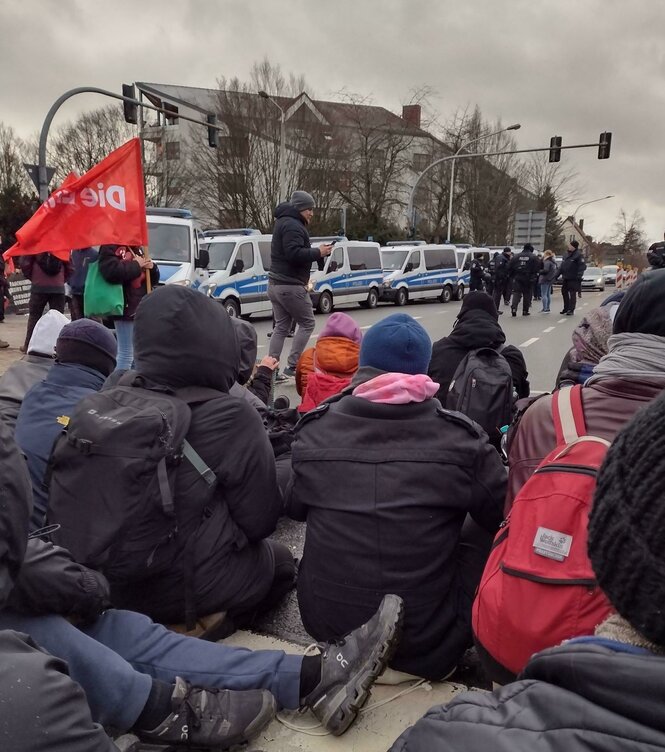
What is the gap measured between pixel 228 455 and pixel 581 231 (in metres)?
101

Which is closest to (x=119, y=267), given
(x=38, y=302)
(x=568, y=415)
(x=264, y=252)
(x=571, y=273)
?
(x=38, y=302)

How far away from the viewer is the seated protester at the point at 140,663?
A: 4.66 feet

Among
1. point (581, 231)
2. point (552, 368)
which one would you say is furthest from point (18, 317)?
point (581, 231)

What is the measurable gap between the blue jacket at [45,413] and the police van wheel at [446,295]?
76.5ft

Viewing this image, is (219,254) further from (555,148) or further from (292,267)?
(555,148)

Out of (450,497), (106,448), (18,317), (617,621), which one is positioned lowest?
(18,317)

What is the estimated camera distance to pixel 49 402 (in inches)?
125

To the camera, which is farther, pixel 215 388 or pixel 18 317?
pixel 18 317

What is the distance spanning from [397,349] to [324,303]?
1746cm

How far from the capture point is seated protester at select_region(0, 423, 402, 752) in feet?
4.66

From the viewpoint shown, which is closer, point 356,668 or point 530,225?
point 356,668

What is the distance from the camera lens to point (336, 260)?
20609mm

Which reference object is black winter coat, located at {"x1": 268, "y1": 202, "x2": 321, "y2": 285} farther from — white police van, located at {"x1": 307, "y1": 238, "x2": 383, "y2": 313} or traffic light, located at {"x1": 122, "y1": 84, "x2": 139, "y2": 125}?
white police van, located at {"x1": 307, "y1": 238, "x2": 383, "y2": 313}

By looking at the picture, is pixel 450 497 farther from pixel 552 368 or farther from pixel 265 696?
pixel 552 368
